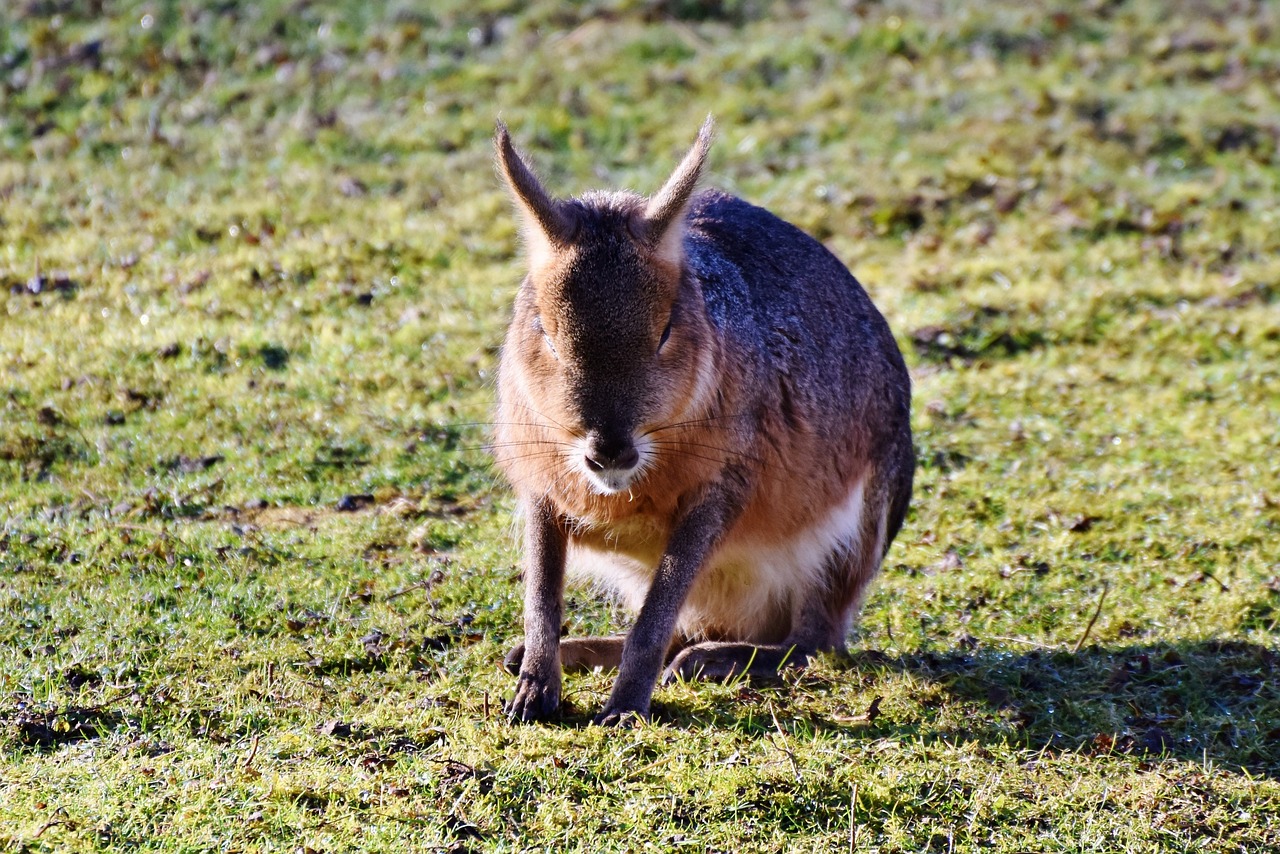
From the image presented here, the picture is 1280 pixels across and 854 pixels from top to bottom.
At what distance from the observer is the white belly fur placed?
4.69 metres

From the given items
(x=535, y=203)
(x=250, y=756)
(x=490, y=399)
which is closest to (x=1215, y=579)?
(x=535, y=203)

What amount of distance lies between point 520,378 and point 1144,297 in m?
4.84

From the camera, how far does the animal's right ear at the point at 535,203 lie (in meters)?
3.95

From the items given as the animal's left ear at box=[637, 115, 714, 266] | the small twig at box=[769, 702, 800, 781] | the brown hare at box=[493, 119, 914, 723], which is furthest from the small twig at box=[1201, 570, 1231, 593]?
the animal's left ear at box=[637, 115, 714, 266]

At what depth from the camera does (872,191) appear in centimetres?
909

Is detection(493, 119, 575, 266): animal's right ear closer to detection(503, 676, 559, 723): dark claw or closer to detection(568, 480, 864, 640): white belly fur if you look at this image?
detection(568, 480, 864, 640): white belly fur

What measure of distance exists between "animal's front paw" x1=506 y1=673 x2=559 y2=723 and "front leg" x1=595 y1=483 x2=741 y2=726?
0.14 metres

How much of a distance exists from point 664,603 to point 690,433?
0.48 m

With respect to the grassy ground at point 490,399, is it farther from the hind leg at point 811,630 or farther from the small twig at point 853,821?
the hind leg at point 811,630

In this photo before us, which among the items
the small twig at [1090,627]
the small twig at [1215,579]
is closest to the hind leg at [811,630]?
the small twig at [1090,627]

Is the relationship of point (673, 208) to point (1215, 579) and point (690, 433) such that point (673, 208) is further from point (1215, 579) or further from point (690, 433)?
point (1215, 579)

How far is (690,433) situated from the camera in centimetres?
418

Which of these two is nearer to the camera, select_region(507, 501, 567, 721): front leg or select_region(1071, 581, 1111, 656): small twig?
select_region(507, 501, 567, 721): front leg

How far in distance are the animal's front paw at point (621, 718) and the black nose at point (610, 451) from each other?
29.5 inches
